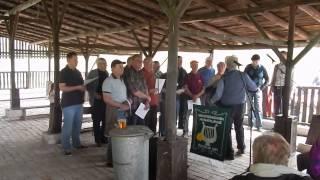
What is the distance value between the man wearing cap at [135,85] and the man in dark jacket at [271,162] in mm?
3505

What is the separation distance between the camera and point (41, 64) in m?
26.2

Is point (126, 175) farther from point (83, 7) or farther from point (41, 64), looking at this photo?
point (41, 64)

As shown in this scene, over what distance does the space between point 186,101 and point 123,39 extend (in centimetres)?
806

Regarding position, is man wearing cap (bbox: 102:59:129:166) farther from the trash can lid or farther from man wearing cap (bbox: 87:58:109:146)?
man wearing cap (bbox: 87:58:109:146)

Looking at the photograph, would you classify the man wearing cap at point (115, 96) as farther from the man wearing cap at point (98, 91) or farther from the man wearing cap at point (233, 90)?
the man wearing cap at point (233, 90)

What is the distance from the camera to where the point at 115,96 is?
5.23 meters

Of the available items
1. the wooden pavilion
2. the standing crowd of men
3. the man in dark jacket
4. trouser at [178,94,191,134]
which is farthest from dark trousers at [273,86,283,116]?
the man in dark jacket

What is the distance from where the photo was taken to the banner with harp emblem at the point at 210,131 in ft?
16.7

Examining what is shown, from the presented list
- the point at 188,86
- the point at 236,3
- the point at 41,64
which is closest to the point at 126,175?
the point at 188,86

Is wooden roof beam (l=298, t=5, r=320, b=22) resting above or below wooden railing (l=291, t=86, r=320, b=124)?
above

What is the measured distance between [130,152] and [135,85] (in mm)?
1592

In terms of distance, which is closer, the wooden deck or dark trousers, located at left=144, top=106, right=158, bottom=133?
the wooden deck

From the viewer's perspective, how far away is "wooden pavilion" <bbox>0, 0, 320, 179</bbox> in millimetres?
4458

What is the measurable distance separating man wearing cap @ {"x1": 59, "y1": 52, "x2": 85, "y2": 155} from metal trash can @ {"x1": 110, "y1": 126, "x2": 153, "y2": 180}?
6.13 feet
